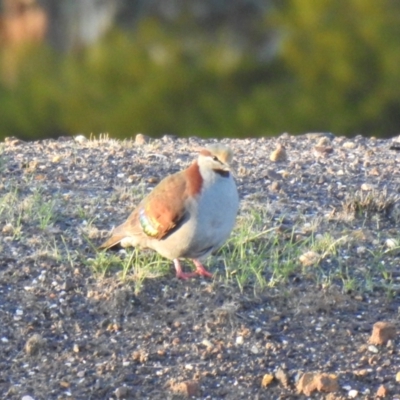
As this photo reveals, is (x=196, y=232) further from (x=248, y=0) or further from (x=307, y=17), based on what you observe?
(x=248, y=0)

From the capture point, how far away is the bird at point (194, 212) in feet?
16.0

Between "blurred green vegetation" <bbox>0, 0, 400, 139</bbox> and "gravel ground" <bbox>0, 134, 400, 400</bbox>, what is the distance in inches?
392

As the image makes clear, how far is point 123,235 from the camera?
206 inches

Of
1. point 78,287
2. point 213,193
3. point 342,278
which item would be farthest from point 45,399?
point 342,278

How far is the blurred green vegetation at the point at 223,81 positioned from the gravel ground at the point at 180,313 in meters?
9.96

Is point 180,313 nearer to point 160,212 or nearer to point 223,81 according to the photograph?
point 160,212

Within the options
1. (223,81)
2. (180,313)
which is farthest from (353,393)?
(223,81)

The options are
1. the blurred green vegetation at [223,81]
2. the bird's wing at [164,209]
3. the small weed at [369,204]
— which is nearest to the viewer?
the bird's wing at [164,209]

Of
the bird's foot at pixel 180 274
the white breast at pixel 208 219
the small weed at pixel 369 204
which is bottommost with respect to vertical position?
the bird's foot at pixel 180 274

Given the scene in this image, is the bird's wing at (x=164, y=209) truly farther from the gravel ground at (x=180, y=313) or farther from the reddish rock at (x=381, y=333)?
the reddish rock at (x=381, y=333)

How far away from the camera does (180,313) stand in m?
4.90

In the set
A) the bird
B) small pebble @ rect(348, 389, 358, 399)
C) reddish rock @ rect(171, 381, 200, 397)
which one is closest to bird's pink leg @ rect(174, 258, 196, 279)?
the bird

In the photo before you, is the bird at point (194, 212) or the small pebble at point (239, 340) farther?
the bird at point (194, 212)

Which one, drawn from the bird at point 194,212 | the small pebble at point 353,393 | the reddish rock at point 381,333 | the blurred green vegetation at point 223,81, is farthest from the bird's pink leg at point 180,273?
the blurred green vegetation at point 223,81
